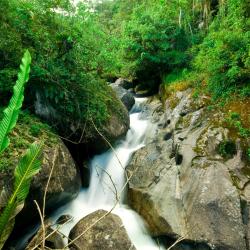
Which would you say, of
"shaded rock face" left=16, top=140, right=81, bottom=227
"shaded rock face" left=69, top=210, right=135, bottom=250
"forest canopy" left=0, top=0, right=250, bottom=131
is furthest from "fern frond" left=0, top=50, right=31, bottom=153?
"forest canopy" left=0, top=0, right=250, bottom=131

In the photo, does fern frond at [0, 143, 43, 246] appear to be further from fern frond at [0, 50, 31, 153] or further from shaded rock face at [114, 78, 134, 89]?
shaded rock face at [114, 78, 134, 89]

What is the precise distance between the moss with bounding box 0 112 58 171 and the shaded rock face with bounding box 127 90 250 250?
6.55ft

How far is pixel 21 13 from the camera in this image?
7547 mm

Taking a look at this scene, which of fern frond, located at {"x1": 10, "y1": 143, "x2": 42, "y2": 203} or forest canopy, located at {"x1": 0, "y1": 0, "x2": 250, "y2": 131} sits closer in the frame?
fern frond, located at {"x1": 10, "y1": 143, "x2": 42, "y2": 203}

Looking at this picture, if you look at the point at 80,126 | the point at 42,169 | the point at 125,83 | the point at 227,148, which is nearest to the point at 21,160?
the point at 42,169

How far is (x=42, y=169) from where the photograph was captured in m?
6.14

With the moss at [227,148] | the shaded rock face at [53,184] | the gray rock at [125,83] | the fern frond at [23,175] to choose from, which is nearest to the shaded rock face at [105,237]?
the shaded rock face at [53,184]

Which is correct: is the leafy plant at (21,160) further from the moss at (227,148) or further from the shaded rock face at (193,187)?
the moss at (227,148)

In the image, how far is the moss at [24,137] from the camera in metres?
5.72

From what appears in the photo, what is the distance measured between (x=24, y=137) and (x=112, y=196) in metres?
2.85

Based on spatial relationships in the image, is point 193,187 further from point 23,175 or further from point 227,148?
point 23,175

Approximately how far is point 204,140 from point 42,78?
3.86 meters

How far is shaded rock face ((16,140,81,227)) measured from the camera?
19.9ft

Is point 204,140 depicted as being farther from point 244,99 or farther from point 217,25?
point 217,25
